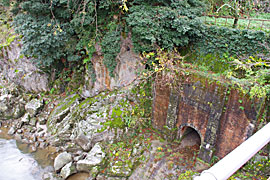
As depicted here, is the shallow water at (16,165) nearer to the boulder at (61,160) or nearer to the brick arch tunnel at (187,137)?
the boulder at (61,160)

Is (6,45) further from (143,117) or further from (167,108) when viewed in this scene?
(167,108)

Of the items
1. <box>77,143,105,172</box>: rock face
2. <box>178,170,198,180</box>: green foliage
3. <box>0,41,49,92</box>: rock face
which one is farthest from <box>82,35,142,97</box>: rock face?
<box>178,170,198,180</box>: green foliage

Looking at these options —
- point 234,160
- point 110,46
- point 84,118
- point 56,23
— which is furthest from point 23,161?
point 234,160

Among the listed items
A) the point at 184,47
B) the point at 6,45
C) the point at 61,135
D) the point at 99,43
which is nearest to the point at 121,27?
the point at 99,43

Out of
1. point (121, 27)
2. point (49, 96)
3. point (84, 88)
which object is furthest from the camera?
point (49, 96)

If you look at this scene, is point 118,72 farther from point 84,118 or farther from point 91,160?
point 91,160

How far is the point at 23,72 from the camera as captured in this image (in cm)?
1692

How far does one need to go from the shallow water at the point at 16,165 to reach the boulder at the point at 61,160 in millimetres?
1025

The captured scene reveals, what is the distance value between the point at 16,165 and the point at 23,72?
851 cm

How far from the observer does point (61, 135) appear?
1318 cm

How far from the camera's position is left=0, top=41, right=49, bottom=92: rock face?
1638 centimetres

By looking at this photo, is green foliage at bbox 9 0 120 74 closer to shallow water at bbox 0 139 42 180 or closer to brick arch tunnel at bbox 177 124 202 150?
brick arch tunnel at bbox 177 124 202 150

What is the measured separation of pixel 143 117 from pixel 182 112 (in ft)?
8.99

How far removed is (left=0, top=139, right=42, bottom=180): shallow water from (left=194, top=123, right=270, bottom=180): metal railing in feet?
40.8
